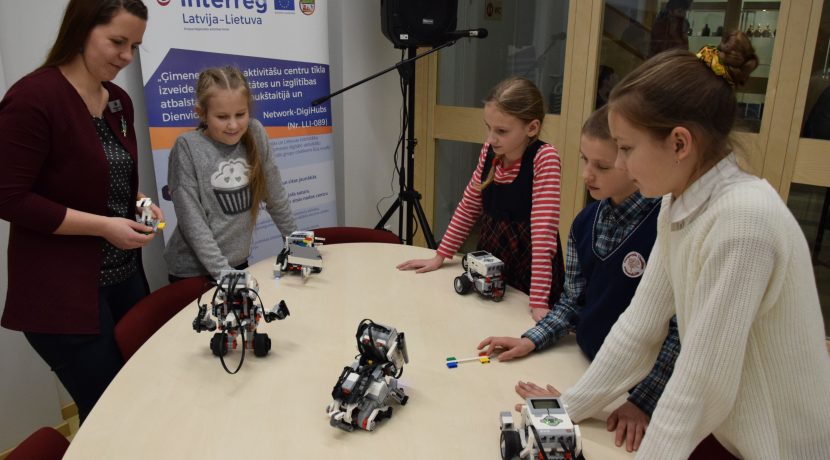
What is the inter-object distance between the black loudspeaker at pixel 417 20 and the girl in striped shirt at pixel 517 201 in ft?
4.48

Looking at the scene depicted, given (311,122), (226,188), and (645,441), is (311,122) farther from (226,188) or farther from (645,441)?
(645,441)

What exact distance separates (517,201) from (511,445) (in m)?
1.03

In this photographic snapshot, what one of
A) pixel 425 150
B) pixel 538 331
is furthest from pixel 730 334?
pixel 425 150

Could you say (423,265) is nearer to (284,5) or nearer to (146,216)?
(146,216)

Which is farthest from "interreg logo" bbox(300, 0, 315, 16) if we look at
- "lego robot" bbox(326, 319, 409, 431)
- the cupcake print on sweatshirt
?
"lego robot" bbox(326, 319, 409, 431)

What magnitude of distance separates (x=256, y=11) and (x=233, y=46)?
0.71ft

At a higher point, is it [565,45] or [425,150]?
[565,45]

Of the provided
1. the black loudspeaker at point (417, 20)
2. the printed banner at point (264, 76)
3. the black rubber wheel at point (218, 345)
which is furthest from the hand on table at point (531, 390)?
the black loudspeaker at point (417, 20)

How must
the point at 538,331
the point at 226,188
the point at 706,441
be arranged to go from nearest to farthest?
the point at 706,441 < the point at 538,331 < the point at 226,188

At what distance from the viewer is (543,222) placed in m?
1.77

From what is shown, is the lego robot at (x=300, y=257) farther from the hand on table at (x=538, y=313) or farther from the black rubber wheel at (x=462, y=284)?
the hand on table at (x=538, y=313)

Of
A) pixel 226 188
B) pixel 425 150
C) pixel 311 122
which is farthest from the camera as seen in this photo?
pixel 425 150

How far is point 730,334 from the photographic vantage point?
2.79ft

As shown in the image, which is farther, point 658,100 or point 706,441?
point 706,441
